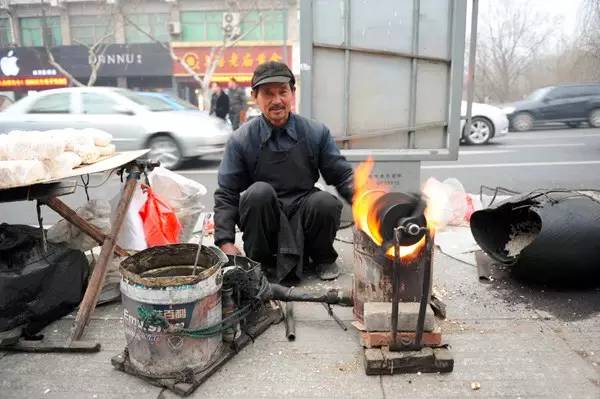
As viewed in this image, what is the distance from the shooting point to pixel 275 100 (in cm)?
307

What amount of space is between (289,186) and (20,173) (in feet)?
5.42

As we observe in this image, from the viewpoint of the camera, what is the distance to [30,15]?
28.3 meters

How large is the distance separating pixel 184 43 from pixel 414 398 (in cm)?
2784

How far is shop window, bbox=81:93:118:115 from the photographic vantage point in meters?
8.70

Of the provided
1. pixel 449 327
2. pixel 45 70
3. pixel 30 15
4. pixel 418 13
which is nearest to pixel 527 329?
pixel 449 327

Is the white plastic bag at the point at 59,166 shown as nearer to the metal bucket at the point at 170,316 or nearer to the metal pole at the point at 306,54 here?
the metal bucket at the point at 170,316

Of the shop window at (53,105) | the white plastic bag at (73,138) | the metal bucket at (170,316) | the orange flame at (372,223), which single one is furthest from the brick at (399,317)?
the shop window at (53,105)

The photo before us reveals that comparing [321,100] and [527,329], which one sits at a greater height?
[321,100]

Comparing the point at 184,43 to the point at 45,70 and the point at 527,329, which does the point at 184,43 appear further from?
the point at 527,329

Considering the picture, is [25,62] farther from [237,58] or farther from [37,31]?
[237,58]

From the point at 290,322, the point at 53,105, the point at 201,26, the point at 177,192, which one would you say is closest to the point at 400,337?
the point at 290,322

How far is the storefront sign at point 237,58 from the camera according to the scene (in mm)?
26453

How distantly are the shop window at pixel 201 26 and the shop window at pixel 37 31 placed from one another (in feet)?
24.7

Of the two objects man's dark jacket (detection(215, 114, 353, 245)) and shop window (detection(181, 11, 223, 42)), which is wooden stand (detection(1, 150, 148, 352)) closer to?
man's dark jacket (detection(215, 114, 353, 245))
